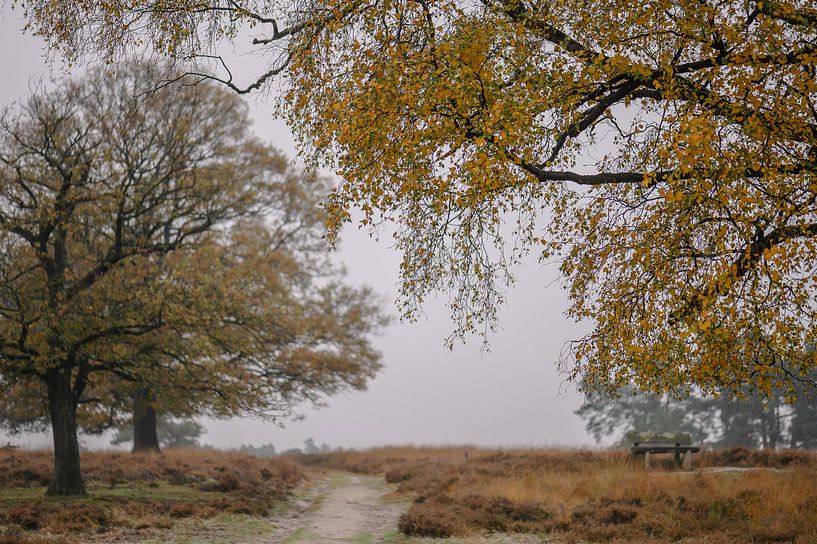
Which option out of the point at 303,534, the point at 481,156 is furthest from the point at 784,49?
the point at 303,534

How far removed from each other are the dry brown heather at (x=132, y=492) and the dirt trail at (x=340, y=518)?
38.0 inches

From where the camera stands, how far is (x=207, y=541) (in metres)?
12.3

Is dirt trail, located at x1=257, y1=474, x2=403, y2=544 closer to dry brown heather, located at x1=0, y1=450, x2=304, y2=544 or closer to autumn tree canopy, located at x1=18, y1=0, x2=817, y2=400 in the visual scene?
dry brown heather, located at x1=0, y1=450, x2=304, y2=544

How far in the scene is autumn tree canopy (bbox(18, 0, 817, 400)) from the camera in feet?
31.0

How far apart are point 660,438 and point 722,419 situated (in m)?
22.5

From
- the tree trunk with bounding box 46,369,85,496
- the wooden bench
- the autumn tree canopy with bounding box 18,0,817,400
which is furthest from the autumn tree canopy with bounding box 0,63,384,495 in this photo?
the wooden bench

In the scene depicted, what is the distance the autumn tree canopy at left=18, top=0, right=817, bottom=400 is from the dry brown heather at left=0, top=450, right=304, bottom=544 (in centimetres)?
751

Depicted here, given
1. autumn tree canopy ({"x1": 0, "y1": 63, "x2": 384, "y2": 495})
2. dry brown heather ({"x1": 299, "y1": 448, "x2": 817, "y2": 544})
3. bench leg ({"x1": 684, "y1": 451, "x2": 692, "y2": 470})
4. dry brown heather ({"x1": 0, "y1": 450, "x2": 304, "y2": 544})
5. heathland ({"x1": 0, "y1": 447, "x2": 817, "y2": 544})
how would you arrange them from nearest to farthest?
dry brown heather ({"x1": 299, "y1": 448, "x2": 817, "y2": 544})
heathland ({"x1": 0, "y1": 447, "x2": 817, "y2": 544})
dry brown heather ({"x1": 0, "y1": 450, "x2": 304, "y2": 544})
autumn tree canopy ({"x1": 0, "y1": 63, "x2": 384, "y2": 495})
bench leg ({"x1": 684, "y1": 451, "x2": 692, "y2": 470})

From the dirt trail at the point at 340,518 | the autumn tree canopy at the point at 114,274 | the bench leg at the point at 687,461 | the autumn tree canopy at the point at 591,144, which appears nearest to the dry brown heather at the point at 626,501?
the bench leg at the point at 687,461

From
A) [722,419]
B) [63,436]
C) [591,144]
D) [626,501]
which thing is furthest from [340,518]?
[722,419]

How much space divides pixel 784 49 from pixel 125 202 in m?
15.6

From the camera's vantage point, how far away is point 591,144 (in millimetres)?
12617

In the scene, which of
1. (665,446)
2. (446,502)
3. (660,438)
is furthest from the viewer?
(660,438)

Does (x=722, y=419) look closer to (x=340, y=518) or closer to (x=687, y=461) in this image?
(x=687, y=461)
